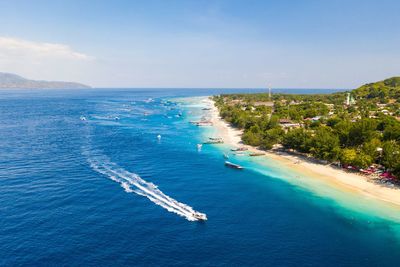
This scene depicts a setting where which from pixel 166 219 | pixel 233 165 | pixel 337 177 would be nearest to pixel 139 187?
pixel 166 219

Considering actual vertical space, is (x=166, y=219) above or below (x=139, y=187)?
below

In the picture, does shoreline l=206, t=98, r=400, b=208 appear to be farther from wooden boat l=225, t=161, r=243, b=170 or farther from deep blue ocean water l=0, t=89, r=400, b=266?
wooden boat l=225, t=161, r=243, b=170

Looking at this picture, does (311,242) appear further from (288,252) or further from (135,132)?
(135,132)

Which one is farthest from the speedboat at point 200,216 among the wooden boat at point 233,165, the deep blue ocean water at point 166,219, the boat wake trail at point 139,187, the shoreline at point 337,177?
the shoreline at point 337,177

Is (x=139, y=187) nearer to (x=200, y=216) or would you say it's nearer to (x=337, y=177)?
(x=200, y=216)

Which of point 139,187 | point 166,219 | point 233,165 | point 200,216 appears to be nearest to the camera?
point 200,216

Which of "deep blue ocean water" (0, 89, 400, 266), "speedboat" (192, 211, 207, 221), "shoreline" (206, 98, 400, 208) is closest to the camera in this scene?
"deep blue ocean water" (0, 89, 400, 266)

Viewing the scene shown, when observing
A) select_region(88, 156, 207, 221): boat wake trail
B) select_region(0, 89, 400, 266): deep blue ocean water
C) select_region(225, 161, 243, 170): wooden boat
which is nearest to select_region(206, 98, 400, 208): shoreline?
select_region(0, 89, 400, 266): deep blue ocean water
